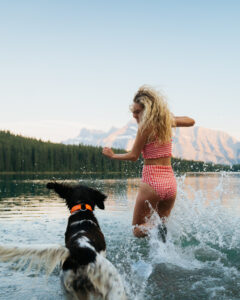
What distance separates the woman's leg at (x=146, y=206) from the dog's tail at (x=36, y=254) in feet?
7.80

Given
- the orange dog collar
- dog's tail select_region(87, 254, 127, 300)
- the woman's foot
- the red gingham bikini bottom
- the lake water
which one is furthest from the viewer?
the woman's foot

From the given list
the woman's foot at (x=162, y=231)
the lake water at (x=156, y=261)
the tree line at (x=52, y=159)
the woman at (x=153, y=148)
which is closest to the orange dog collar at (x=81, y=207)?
the woman at (x=153, y=148)

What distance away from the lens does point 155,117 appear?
550cm

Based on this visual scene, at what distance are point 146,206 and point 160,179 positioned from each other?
1.75ft

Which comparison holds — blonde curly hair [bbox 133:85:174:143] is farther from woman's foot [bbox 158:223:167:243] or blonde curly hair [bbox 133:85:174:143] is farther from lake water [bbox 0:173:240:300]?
lake water [bbox 0:173:240:300]

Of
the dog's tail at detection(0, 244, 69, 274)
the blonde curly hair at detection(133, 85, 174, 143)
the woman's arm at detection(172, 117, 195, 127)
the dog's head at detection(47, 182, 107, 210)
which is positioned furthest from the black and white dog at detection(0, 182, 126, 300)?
the woman's arm at detection(172, 117, 195, 127)

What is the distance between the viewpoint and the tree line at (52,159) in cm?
9012

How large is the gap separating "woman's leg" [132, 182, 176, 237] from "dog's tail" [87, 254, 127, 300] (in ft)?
7.18

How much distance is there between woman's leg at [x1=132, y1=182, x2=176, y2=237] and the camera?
5648mm

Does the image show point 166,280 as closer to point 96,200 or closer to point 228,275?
point 228,275

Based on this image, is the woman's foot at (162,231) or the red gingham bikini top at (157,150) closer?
the red gingham bikini top at (157,150)

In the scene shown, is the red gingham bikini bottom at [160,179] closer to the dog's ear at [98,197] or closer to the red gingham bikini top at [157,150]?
the red gingham bikini top at [157,150]

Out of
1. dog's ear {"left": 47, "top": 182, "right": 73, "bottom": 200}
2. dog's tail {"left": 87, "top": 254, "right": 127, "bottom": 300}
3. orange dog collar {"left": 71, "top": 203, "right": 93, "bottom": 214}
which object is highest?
dog's ear {"left": 47, "top": 182, "right": 73, "bottom": 200}

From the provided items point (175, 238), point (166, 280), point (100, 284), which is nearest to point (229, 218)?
point (175, 238)
